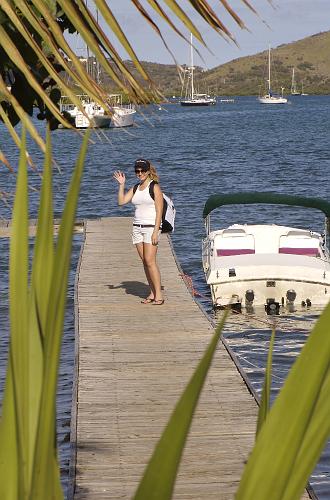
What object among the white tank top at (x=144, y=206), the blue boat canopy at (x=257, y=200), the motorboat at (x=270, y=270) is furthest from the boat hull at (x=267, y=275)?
the white tank top at (x=144, y=206)

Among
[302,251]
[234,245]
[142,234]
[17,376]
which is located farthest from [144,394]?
[302,251]

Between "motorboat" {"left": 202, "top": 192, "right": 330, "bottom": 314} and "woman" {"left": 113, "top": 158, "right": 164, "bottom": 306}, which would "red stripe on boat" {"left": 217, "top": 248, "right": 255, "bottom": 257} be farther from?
"woman" {"left": 113, "top": 158, "right": 164, "bottom": 306}

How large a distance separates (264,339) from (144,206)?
494cm

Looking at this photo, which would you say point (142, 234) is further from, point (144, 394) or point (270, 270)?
point (270, 270)

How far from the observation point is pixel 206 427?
27.5ft

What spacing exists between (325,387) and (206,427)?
7223 millimetres

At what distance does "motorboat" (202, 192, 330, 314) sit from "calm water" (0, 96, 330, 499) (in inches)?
23.5

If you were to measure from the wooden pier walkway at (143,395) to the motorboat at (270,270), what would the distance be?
0.82 m

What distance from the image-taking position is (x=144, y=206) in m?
12.6

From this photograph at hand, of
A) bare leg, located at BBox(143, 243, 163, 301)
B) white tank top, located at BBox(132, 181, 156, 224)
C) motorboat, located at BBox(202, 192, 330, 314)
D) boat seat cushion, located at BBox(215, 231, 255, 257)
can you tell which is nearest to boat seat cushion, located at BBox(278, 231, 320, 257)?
motorboat, located at BBox(202, 192, 330, 314)

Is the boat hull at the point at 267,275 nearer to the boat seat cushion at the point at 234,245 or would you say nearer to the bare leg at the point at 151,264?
the boat seat cushion at the point at 234,245

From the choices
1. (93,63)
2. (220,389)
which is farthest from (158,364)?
Result: (93,63)

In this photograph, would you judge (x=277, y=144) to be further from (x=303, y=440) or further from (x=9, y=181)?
(x=303, y=440)

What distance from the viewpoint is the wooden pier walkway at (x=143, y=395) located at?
7.25 metres
